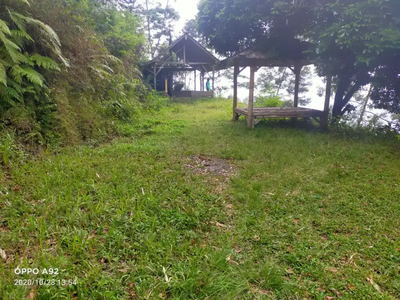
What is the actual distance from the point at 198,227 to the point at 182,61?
1895 centimetres

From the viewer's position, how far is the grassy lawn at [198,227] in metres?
2.06

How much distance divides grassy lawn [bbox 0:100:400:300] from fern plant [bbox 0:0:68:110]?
1358 mm

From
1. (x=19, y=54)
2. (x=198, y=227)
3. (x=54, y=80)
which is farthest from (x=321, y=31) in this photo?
(x=19, y=54)

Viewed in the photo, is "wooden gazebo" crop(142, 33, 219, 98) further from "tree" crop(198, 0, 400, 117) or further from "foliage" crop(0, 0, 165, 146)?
"foliage" crop(0, 0, 165, 146)

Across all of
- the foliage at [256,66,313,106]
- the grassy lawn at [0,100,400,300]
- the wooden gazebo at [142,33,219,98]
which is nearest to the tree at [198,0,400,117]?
the grassy lawn at [0,100,400,300]

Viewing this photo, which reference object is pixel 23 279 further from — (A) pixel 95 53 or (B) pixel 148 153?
(A) pixel 95 53

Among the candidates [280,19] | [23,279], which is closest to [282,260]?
[23,279]

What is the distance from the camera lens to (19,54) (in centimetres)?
457

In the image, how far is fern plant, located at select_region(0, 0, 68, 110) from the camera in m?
4.23

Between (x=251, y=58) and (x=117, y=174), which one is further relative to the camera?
(x=251, y=58)

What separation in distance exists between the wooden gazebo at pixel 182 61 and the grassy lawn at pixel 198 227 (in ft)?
49.7

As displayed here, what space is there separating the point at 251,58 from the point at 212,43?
2374 millimetres

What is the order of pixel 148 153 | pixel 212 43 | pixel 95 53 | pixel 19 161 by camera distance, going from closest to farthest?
1. pixel 19 161
2. pixel 148 153
3. pixel 95 53
4. pixel 212 43

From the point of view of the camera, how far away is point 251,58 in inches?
331
